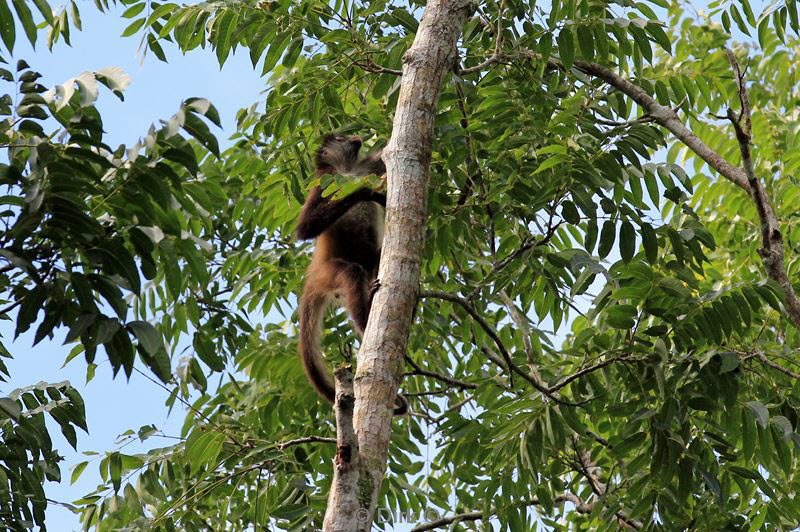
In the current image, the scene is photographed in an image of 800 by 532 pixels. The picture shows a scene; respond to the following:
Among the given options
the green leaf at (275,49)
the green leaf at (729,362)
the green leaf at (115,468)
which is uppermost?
the green leaf at (275,49)

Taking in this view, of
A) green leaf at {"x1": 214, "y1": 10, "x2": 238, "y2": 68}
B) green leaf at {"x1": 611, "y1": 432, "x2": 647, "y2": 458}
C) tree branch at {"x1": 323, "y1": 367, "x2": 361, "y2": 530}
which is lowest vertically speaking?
tree branch at {"x1": 323, "y1": 367, "x2": 361, "y2": 530}

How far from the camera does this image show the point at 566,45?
442 centimetres

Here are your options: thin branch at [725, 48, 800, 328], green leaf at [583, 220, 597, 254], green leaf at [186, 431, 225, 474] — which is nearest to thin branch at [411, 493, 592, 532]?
green leaf at [186, 431, 225, 474]

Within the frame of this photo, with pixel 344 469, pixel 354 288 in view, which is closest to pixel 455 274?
pixel 354 288

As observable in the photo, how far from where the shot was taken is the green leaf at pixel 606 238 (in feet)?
13.8

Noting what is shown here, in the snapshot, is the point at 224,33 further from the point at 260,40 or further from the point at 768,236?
the point at 768,236

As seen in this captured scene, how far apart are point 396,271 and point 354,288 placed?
96.0 inches

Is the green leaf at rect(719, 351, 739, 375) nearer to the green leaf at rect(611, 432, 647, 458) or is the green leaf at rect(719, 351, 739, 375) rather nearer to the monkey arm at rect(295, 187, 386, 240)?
the green leaf at rect(611, 432, 647, 458)

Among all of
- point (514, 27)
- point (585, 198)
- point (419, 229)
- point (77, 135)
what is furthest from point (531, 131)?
point (77, 135)

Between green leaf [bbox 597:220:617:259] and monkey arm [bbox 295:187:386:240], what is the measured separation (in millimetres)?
1358

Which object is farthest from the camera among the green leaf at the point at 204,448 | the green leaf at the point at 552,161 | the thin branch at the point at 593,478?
the thin branch at the point at 593,478

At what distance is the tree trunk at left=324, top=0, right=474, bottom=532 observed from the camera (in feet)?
9.21

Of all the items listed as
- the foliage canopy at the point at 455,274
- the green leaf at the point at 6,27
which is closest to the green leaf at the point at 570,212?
the foliage canopy at the point at 455,274

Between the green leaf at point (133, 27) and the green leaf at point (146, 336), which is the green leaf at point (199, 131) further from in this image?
the green leaf at point (133, 27)
